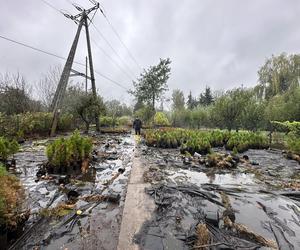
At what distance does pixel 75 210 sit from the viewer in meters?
3.00

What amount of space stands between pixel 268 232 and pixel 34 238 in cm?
301

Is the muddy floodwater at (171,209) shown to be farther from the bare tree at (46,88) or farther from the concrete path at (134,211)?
the bare tree at (46,88)

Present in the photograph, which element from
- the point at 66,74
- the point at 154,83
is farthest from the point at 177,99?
the point at 66,74

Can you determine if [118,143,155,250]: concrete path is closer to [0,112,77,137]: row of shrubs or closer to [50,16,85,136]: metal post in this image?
[0,112,77,137]: row of shrubs

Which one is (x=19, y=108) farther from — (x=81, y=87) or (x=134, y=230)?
(x=134, y=230)

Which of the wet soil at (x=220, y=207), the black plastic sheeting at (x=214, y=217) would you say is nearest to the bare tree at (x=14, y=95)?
the wet soil at (x=220, y=207)

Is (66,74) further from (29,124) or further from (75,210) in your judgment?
(75,210)

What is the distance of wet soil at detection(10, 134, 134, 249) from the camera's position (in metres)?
2.29

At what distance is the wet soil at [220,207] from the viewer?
7.54 feet

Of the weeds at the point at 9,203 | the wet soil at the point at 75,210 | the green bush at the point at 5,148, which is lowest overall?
the wet soil at the point at 75,210

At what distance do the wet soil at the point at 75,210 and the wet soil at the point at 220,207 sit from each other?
57 cm

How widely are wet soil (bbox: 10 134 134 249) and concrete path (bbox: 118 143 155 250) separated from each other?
106 millimetres

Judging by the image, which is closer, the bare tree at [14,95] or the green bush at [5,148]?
the green bush at [5,148]

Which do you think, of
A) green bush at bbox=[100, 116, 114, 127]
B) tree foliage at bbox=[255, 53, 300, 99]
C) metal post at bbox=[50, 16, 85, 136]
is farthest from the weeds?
tree foliage at bbox=[255, 53, 300, 99]
